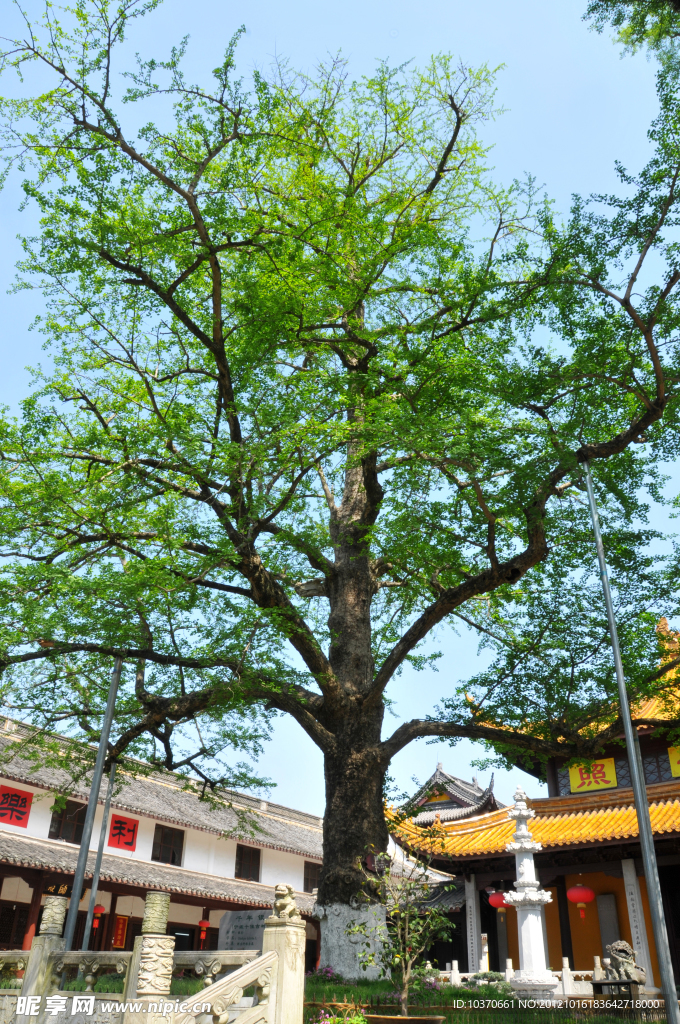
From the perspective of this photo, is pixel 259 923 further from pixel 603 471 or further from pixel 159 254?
pixel 159 254

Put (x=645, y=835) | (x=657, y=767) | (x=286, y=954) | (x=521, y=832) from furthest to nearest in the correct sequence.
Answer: (x=657, y=767) < (x=521, y=832) < (x=645, y=835) < (x=286, y=954)

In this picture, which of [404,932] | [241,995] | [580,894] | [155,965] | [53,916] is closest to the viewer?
[241,995]

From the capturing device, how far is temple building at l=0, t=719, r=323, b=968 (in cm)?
1689

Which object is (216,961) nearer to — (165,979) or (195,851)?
(165,979)

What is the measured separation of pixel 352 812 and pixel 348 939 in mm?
1366

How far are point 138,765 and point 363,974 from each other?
513cm

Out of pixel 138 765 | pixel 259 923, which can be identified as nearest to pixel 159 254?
pixel 138 765

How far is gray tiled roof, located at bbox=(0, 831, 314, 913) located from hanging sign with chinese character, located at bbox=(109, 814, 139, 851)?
0.44 metres

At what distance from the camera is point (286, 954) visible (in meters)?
6.59

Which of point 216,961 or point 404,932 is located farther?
point 404,932

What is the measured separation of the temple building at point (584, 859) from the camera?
14570 millimetres

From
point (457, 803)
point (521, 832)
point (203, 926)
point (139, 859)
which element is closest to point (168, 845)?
point (139, 859)

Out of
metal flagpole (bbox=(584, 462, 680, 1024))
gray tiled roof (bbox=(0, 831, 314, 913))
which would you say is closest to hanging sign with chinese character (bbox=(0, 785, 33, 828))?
gray tiled roof (bbox=(0, 831, 314, 913))

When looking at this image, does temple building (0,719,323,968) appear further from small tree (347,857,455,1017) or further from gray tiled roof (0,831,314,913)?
small tree (347,857,455,1017)
